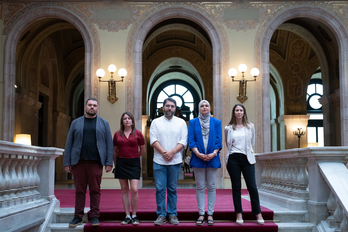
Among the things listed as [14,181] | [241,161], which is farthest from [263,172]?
[14,181]

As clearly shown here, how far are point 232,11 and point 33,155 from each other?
855 centimetres

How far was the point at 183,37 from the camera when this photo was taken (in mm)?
18859

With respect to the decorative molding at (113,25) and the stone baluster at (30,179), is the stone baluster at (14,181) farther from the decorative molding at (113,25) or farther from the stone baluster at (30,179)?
the decorative molding at (113,25)

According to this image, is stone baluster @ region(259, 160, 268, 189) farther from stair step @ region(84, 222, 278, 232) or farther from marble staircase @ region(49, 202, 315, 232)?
stair step @ region(84, 222, 278, 232)

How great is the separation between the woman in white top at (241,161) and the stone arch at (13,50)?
7.17 metres

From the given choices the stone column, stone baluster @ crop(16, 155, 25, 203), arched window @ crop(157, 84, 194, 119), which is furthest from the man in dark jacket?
arched window @ crop(157, 84, 194, 119)

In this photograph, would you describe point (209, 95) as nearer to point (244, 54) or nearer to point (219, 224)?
point (244, 54)

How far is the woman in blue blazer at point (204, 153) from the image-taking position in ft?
17.9

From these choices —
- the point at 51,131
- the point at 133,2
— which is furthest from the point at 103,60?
the point at 51,131

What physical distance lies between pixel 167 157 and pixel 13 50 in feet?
28.8

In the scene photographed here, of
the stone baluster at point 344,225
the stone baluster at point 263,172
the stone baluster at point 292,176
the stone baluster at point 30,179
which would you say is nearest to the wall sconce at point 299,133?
the stone baluster at point 263,172

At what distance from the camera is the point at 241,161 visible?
5.60 metres

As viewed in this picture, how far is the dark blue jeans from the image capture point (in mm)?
5500

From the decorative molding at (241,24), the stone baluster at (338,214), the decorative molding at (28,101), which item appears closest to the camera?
the stone baluster at (338,214)
